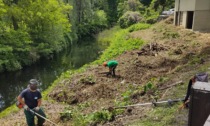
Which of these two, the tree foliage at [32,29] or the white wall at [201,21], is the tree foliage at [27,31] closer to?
the tree foliage at [32,29]

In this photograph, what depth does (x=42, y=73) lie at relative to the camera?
70.4 feet

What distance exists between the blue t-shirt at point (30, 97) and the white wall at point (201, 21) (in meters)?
16.1

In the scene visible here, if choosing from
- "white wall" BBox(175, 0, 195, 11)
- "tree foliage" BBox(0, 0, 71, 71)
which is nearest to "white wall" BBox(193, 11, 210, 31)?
"white wall" BBox(175, 0, 195, 11)

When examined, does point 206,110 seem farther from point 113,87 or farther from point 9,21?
point 9,21

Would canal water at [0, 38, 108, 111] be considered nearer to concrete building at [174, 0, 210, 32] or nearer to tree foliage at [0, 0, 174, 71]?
tree foliage at [0, 0, 174, 71]

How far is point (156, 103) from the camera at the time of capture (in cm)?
707

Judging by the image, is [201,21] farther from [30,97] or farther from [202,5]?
[30,97]

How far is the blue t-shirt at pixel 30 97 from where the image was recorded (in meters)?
7.66

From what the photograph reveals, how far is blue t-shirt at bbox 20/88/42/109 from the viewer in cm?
766

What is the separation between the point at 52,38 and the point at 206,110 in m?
26.1

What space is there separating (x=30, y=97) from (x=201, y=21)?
54.8 ft

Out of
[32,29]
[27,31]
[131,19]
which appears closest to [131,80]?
[27,31]

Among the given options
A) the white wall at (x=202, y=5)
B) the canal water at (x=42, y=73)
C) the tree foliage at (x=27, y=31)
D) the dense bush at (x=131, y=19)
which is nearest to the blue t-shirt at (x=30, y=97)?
the canal water at (x=42, y=73)

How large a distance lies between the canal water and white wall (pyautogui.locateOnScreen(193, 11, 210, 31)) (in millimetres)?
11285
